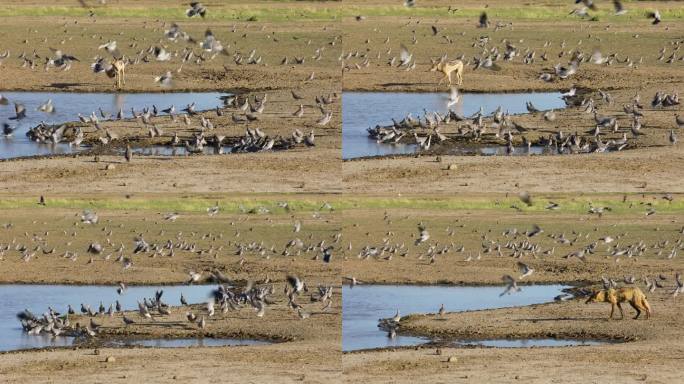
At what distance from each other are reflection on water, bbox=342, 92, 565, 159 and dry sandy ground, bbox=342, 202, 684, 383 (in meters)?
1.62

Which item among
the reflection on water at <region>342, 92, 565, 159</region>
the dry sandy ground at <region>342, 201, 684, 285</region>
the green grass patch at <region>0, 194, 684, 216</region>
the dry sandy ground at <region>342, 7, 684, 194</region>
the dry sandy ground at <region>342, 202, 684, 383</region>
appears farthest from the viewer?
the green grass patch at <region>0, 194, 684, 216</region>

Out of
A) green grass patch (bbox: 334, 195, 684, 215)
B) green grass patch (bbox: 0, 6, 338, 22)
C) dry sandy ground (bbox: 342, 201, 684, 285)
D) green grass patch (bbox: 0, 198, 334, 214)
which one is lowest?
dry sandy ground (bbox: 342, 201, 684, 285)

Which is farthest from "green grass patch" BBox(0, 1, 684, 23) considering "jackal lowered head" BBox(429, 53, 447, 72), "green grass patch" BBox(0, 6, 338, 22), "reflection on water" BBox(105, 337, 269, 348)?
"reflection on water" BBox(105, 337, 269, 348)

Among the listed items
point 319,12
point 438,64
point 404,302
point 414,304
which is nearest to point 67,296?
point 404,302

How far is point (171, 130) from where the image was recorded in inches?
971

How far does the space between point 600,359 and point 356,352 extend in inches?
102

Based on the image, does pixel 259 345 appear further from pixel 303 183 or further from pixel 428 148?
pixel 428 148

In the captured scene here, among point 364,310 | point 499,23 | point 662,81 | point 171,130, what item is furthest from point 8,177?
point 499,23

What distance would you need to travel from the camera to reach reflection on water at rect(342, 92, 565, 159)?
23.5m

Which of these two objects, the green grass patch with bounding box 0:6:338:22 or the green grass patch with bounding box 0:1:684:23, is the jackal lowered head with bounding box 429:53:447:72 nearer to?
the green grass patch with bounding box 0:1:684:23

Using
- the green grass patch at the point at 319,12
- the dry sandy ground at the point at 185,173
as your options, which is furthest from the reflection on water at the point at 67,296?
the green grass patch at the point at 319,12

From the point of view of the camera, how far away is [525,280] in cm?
2458

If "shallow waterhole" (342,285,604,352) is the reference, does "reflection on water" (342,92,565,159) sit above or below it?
above

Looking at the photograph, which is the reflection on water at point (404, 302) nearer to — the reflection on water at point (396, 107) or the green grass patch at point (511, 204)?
the reflection on water at point (396, 107)
